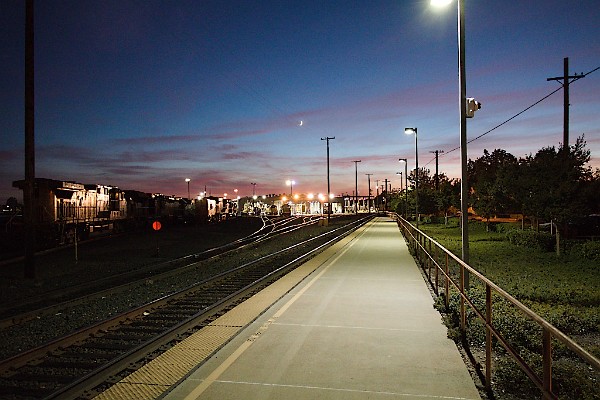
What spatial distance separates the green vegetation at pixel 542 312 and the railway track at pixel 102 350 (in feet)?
15.0

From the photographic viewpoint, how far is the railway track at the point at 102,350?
584cm

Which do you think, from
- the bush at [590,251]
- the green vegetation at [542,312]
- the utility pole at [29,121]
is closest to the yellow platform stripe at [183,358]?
the green vegetation at [542,312]

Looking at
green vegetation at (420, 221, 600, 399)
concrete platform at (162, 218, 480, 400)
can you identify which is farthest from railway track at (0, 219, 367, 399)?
green vegetation at (420, 221, 600, 399)

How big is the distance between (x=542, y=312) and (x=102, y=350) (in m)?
8.30

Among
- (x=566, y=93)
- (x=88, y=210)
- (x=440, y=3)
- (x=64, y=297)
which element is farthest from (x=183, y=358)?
(x=88, y=210)

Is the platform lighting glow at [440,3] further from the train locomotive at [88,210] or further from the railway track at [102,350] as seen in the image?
the train locomotive at [88,210]

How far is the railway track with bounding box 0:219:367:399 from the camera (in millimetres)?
5840

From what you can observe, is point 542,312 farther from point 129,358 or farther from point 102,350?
point 102,350

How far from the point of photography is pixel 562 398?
17.2 ft

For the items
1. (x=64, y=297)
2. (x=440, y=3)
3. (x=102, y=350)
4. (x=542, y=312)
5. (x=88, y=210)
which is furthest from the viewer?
(x=88, y=210)

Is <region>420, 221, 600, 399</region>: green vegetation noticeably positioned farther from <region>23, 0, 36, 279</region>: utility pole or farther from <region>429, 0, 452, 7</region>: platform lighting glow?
<region>23, 0, 36, 279</region>: utility pole

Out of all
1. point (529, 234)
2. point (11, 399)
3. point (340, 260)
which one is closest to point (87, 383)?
point (11, 399)

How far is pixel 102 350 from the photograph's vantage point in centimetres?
756

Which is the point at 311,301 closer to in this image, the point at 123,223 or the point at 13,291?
the point at 13,291
